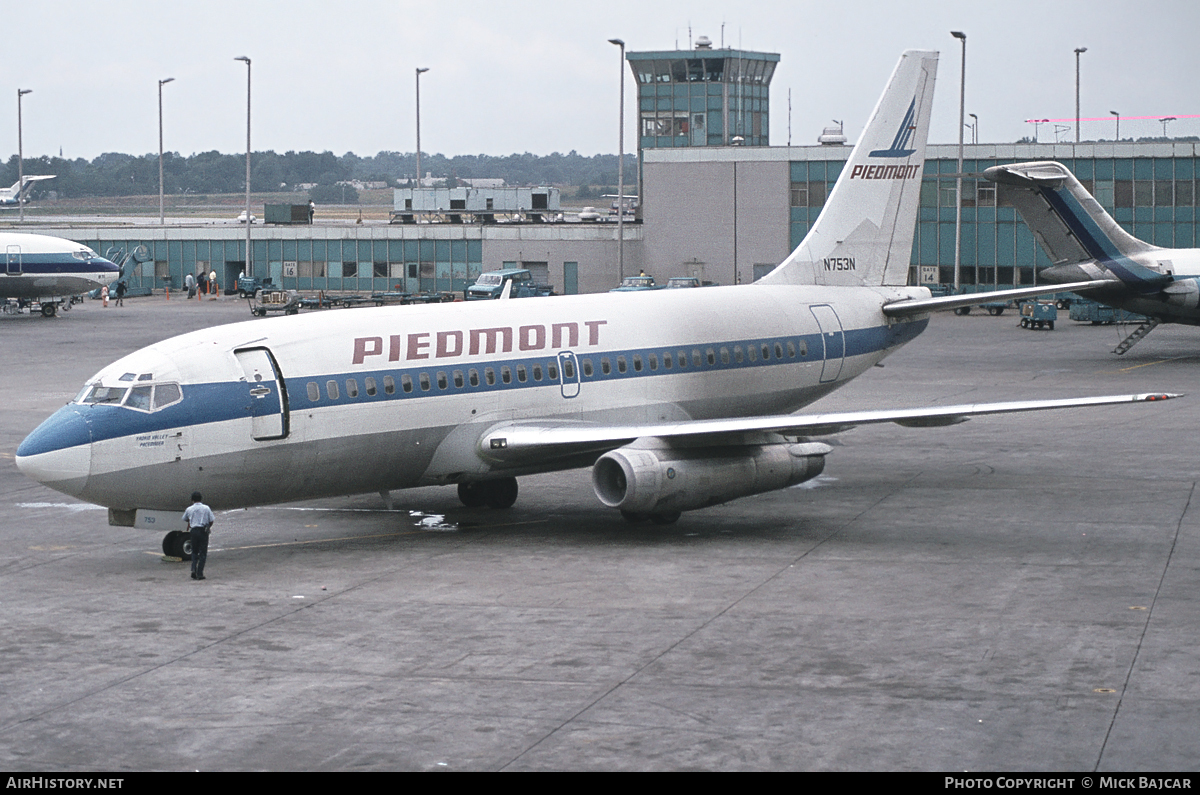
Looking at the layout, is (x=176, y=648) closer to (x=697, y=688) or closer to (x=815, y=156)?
(x=697, y=688)

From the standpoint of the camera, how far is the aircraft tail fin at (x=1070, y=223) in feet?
197

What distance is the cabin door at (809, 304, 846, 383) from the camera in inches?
1407

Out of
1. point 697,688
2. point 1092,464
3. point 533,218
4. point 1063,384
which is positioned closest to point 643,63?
point 533,218

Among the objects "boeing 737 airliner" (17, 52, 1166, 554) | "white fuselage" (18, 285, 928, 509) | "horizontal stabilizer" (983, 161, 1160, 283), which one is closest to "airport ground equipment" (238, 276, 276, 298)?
"horizontal stabilizer" (983, 161, 1160, 283)

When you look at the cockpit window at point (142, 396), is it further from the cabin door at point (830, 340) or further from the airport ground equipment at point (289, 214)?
the airport ground equipment at point (289, 214)

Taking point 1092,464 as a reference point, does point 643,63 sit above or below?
above

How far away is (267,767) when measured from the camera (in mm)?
15789

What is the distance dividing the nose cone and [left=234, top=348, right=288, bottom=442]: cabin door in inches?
111

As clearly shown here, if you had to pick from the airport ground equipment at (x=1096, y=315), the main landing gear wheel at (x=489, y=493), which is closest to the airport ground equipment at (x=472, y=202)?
the airport ground equipment at (x=1096, y=315)

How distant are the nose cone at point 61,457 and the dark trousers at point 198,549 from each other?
2.23m

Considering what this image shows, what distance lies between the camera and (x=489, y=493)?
31875 mm

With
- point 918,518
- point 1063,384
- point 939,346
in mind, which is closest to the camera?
point 918,518
